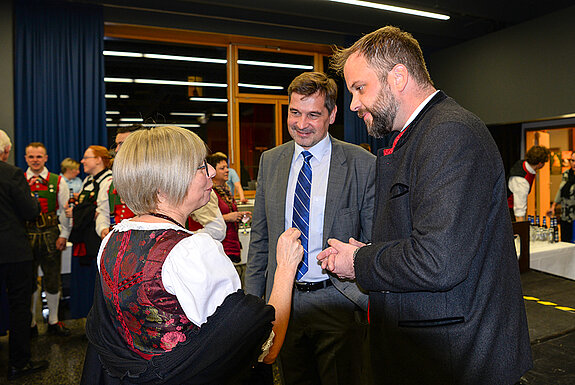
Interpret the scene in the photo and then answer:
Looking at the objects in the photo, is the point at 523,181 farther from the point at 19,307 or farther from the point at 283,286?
the point at 19,307

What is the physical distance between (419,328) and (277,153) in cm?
116

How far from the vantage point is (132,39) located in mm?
7074

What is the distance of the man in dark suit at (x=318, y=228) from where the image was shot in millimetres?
1799

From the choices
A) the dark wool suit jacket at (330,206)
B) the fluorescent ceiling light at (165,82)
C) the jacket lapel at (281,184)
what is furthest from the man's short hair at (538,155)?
the fluorescent ceiling light at (165,82)

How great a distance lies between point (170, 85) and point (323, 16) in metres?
3.01

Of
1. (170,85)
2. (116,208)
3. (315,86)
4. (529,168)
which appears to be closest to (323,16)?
(170,85)

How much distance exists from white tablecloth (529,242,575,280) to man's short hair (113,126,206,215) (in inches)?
148

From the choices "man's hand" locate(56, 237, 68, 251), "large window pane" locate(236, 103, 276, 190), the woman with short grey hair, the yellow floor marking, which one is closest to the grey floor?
the yellow floor marking

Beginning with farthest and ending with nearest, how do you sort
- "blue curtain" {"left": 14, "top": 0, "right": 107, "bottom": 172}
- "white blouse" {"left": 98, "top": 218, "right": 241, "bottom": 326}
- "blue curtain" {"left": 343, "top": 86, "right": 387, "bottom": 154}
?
"blue curtain" {"left": 343, "top": 86, "right": 387, "bottom": 154} → "blue curtain" {"left": 14, "top": 0, "right": 107, "bottom": 172} → "white blouse" {"left": 98, "top": 218, "right": 241, "bottom": 326}

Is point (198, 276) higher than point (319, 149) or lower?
lower

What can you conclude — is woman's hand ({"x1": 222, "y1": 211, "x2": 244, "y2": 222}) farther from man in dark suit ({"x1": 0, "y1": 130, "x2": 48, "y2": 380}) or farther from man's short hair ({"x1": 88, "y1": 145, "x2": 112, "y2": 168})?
man in dark suit ({"x1": 0, "y1": 130, "x2": 48, "y2": 380})

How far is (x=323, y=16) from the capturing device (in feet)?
24.2

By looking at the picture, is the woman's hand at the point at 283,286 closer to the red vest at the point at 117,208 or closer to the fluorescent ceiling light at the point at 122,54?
the red vest at the point at 117,208

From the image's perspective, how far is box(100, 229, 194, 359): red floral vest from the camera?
0.99m
